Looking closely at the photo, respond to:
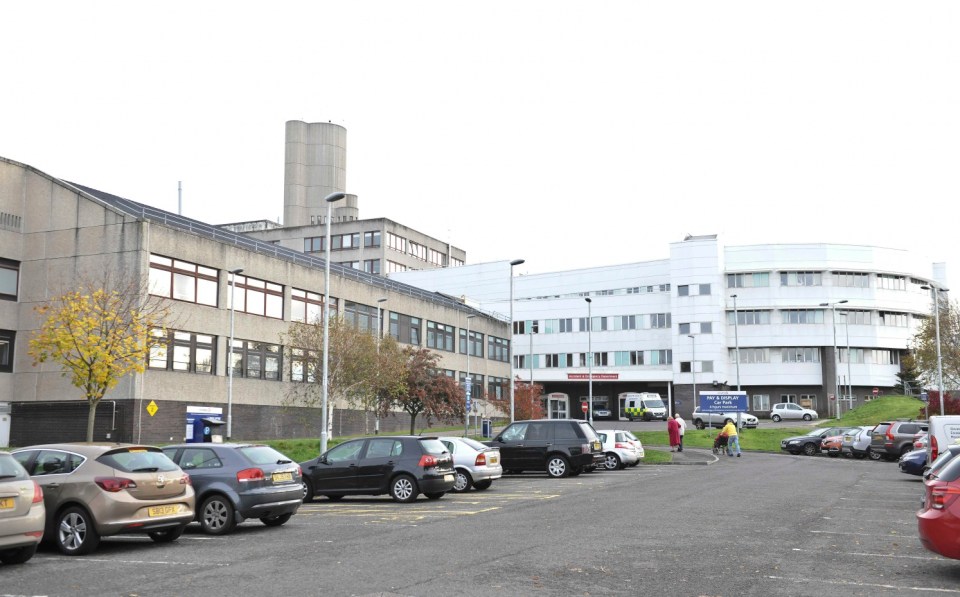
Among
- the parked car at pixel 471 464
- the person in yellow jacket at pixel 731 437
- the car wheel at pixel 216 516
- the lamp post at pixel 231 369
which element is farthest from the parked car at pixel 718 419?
the car wheel at pixel 216 516

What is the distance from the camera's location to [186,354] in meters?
45.9

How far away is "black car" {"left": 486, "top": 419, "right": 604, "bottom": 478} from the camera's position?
28.5 m

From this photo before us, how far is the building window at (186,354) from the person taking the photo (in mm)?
43906

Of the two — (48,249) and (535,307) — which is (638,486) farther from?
(535,307)

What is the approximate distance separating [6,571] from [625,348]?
270ft

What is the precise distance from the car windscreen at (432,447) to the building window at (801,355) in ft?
231

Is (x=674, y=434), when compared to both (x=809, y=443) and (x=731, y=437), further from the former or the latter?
(x=809, y=443)

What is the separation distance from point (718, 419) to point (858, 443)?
1156 inches

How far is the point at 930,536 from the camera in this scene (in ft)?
33.8

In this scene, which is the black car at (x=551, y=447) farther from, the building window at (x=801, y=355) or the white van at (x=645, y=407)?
the building window at (x=801, y=355)

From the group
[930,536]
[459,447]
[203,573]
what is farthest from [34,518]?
[459,447]

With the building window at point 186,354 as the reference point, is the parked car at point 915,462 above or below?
below

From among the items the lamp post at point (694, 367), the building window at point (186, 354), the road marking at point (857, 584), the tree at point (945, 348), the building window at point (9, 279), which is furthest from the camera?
the lamp post at point (694, 367)

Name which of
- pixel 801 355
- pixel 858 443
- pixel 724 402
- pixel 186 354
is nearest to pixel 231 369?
pixel 186 354
